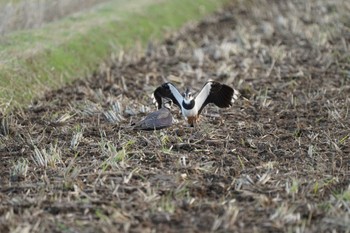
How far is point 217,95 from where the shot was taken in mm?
7402

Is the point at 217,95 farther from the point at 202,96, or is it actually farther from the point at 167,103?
the point at 167,103

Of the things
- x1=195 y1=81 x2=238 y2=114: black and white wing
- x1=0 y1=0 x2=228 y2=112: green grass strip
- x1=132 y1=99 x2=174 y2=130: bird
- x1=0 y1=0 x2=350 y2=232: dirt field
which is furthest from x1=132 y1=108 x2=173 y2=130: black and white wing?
x1=0 y1=0 x2=228 y2=112: green grass strip

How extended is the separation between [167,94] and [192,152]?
2.98 feet

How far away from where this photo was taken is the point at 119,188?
571cm

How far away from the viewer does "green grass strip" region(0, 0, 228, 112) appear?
880 cm

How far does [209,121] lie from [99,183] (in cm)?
206

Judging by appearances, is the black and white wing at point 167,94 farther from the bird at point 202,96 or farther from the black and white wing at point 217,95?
the black and white wing at point 217,95

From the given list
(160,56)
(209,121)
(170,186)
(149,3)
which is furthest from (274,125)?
(149,3)

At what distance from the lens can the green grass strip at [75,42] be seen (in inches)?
346

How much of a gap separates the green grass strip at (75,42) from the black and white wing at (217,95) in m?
1.95

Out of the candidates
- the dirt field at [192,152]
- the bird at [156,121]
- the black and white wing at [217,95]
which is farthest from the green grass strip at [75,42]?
the black and white wing at [217,95]

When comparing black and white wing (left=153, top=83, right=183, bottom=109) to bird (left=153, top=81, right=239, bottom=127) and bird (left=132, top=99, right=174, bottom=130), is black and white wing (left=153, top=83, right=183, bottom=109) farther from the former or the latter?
bird (left=132, top=99, right=174, bottom=130)

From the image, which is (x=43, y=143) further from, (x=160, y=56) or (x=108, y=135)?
(x=160, y=56)

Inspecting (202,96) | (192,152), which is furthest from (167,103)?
(192,152)
